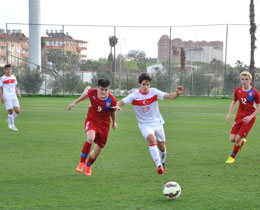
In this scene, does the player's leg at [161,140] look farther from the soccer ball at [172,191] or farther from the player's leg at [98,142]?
the soccer ball at [172,191]

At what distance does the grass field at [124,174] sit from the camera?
19.1 ft

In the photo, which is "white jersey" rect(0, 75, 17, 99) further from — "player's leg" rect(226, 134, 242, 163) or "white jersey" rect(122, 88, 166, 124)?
"player's leg" rect(226, 134, 242, 163)

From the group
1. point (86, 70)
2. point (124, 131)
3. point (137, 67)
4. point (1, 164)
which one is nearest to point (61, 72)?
point (86, 70)

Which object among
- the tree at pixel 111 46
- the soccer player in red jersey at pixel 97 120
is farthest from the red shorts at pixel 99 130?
the tree at pixel 111 46

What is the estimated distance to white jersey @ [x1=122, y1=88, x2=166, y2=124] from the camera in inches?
305

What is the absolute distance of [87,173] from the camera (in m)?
7.61

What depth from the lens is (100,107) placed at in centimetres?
773

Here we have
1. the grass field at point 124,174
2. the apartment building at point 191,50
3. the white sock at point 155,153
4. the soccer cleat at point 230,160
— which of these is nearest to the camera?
the grass field at point 124,174

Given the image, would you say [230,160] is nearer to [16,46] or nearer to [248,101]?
[248,101]

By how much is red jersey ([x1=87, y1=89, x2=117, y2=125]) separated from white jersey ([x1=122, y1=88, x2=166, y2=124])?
31cm

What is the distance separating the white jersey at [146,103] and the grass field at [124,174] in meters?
0.95

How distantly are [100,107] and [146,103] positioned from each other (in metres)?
0.80

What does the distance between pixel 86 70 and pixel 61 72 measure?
219 centimetres

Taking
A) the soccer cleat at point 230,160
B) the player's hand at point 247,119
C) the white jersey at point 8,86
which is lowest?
the soccer cleat at point 230,160
